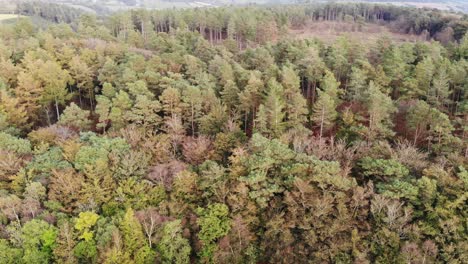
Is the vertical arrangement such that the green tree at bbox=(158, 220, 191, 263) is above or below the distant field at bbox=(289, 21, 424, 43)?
below

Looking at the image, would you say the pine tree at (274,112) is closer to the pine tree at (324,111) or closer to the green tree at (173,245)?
the pine tree at (324,111)

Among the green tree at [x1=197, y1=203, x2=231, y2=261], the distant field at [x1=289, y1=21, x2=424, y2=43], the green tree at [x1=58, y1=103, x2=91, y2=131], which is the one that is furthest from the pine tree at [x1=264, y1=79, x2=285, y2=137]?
the distant field at [x1=289, y1=21, x2=424, y2=43]

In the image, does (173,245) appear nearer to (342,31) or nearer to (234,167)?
(234,167)

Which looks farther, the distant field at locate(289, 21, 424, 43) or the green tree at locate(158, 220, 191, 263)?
the distant field at locate(289, 21, 424, 43)

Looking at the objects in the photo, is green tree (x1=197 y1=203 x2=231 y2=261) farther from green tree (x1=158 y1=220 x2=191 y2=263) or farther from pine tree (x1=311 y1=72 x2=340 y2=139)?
pine tree (x1=311 y1=72 x2=340 y2=139)

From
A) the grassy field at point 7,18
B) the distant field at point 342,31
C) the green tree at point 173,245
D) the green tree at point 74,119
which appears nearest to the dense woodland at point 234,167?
the green tree at point 173,245

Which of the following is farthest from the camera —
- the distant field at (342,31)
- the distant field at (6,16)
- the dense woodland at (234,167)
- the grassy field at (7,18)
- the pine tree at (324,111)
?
the distant field at (6,16)

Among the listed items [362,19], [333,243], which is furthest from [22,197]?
[362,19]

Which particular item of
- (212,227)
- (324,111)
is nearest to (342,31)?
(324,111)
